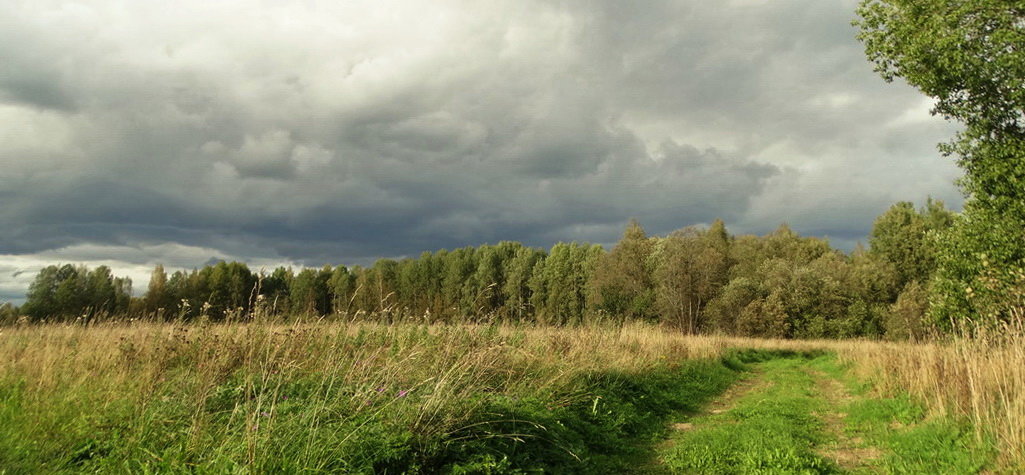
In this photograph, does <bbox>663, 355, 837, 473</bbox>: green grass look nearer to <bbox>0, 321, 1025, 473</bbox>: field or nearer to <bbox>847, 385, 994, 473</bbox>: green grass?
<bbox>0, 321, 1025, 473</bbox>: field

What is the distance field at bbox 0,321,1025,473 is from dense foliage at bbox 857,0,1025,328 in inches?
167

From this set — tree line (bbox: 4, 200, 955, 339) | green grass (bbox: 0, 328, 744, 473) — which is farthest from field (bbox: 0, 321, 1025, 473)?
A: tree line (bbox: 4, 200, 955, 339)

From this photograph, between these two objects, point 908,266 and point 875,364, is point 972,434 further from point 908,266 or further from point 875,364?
point 908,266

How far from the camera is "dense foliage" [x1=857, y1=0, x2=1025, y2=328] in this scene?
12.6 meters

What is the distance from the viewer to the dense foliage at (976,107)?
497 inches

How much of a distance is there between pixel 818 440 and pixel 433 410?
6601 millimetres

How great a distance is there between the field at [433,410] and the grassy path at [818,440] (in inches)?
1.6

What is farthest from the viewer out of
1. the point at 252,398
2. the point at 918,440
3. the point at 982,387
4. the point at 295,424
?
the point at 918,440

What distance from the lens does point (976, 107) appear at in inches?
539

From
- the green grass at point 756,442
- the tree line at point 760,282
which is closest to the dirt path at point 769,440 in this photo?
the green grass at point 756,442

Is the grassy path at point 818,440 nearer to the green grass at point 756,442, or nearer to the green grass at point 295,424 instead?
the green grass at point 756,442

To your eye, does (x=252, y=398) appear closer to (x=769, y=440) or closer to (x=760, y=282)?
(x=769, y=440)

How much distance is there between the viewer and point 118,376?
6324 millimetres

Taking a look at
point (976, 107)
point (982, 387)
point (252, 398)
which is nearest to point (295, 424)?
point (252, 398)
